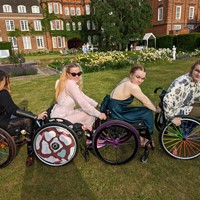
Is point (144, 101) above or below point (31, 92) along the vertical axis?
above

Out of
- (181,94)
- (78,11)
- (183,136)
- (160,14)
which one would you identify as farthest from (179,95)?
(78,11)

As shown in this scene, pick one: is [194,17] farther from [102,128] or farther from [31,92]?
[102,128]

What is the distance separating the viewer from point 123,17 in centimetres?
3050

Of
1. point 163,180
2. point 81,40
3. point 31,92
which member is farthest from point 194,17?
point 163,180

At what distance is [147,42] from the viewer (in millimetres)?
33469

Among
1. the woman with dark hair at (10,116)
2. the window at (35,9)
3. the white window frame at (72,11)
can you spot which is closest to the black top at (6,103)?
the woman with dark hair at (10,116)

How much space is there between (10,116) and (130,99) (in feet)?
6.28

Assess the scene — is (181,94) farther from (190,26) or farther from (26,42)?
(26,42)

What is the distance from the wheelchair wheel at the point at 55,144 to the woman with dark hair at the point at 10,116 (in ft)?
0.78

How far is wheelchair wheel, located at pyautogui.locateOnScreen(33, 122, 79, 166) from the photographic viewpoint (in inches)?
102

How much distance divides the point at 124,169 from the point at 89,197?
72cm

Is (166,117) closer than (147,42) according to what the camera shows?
Yes

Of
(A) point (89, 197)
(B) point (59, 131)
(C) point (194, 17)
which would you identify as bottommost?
(A) point (89, 197)

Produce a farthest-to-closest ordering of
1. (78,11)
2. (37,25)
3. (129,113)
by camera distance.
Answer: (78,11), (37,25), (129,113)
